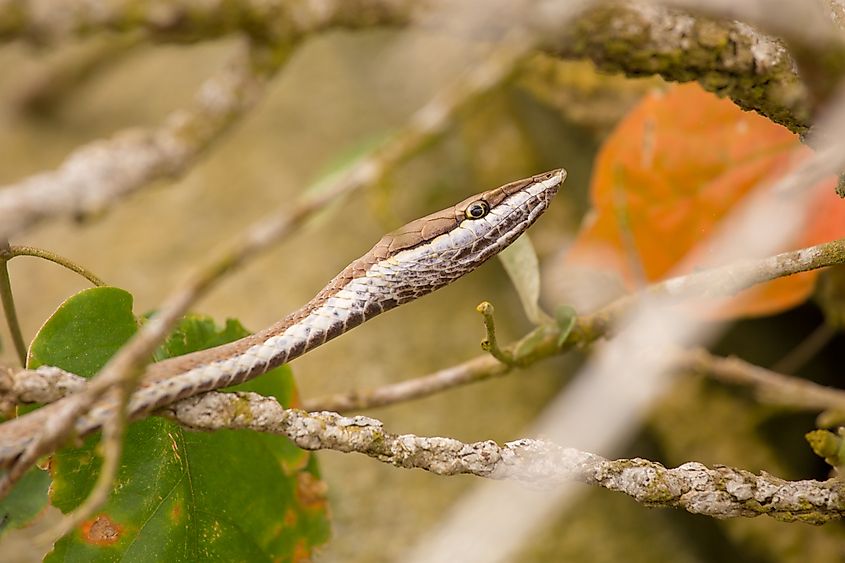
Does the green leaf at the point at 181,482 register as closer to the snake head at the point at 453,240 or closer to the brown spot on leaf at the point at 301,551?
the brown spot on leaf at the point at 301,551

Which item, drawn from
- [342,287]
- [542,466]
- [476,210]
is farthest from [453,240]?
[542,466]

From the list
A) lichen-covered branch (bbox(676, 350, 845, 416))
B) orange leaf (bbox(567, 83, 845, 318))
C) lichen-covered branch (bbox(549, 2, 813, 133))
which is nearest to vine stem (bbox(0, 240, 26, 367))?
lichen-covered branch (bbox(549, 2, 813, 133))

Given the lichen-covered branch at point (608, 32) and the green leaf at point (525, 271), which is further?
the green leaf at point (525, 271)

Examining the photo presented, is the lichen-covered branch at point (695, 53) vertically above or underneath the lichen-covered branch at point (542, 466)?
above

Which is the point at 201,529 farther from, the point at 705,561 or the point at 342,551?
the point at 705,561

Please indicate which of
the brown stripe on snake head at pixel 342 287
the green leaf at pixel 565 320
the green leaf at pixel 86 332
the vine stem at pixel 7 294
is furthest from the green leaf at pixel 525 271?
the vine stem at pixel 7 294

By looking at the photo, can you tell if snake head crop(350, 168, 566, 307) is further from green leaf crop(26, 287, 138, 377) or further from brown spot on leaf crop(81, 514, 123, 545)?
brown spot on leaf crop(81, 514, 123, 545)

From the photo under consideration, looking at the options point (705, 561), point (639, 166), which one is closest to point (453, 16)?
point (639, 166)
